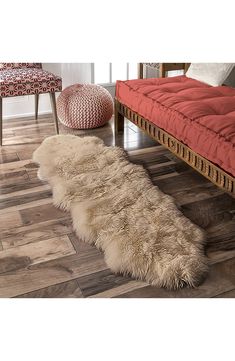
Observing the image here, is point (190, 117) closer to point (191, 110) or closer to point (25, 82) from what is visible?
point (191, 110)

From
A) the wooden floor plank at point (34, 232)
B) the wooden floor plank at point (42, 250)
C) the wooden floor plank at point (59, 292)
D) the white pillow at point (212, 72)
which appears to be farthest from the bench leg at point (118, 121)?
the wooden floor plank at point (59, 292)

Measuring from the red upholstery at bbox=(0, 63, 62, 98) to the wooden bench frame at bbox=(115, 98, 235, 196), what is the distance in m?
0.53

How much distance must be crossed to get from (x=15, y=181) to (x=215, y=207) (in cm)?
123

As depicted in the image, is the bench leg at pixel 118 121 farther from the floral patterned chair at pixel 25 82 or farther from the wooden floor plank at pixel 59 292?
the wooden floor plank at pixel 59 292

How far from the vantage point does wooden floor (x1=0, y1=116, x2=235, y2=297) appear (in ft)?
5.23

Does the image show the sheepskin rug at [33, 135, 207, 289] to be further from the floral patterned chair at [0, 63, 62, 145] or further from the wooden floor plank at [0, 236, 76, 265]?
the floral patterned chair at [0, 63, 62, 145]

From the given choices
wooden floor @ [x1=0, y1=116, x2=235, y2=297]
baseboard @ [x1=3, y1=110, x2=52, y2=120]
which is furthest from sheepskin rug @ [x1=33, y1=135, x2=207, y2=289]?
baseboard @ [x1=3, y1=110, x2=52, y2=120]

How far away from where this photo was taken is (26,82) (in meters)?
2.97

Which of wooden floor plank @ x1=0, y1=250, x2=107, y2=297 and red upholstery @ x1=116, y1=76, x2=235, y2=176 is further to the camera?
red upholstery @ x1=116, y1=76, x2=235, y2=176

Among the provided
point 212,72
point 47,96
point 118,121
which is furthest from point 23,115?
point 212,72

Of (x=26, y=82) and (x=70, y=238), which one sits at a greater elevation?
(x=26, y=82)

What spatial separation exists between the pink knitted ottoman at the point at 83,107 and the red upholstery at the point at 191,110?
0.28 m

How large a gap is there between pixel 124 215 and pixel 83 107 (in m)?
1.53
